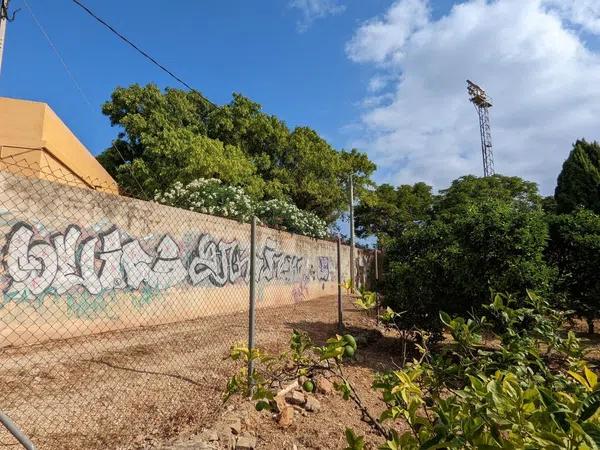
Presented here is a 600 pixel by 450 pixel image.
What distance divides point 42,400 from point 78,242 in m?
2.94

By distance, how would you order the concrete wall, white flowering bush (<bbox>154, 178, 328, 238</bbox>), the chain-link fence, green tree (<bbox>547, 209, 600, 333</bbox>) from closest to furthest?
A: the chain-link fence → the concrete wall → green tree (<bbox>547, 209, 600, 333</bbox>) → white flowering bush (<bbox>154, 178, 328, 238</bbox>)

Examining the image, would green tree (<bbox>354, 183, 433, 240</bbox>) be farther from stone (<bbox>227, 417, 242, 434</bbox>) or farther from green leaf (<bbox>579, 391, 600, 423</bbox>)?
green leaf (<bbox>579, 391, 600, 423</bbox>)

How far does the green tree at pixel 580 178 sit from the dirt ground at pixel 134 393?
14413mm

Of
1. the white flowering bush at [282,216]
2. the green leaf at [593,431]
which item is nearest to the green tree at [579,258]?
the white flowering bush at [282,216]

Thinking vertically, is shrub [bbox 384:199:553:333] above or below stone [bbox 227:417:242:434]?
above

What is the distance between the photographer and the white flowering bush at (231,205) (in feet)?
40.0

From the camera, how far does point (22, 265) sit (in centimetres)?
558

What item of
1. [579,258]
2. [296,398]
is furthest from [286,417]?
[579,258]

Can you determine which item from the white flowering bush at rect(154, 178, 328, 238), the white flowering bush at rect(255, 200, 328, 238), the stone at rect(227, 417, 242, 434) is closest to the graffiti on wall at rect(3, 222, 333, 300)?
the white flowering bush at rect(154, 178, 328, 238)

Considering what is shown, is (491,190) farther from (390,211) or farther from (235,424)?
(235,424)

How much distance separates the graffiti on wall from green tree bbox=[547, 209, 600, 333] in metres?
6.23

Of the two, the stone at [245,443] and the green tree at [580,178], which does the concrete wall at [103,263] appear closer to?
the stone at [245,443]

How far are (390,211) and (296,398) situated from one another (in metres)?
25.7

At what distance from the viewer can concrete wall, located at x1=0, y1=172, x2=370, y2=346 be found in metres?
5.56
